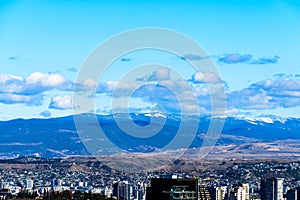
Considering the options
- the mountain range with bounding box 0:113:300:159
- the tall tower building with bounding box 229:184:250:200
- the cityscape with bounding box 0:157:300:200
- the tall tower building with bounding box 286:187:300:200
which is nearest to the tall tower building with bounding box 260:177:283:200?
the cityscape with bounding box 0:157:300:200

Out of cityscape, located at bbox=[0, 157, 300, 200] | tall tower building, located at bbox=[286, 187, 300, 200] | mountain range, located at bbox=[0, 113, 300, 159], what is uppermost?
mountain range, located at bbox=[0, 113, 300, 159]

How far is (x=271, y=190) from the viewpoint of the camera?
2977 inches

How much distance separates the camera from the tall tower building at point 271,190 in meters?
73.0

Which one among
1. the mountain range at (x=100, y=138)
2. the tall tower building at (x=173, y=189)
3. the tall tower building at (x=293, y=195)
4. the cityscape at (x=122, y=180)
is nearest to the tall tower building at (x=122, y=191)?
the cityscape at (x=122, y=180)

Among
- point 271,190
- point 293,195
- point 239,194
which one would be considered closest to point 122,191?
point 239,194

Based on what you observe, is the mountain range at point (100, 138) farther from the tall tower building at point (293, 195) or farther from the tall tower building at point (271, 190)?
the tall tower building at point (293, 195)

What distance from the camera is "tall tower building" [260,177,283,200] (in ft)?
240

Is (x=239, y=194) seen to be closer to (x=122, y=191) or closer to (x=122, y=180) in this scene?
(x=122, y=191)

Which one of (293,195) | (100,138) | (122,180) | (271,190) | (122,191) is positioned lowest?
(293,195)

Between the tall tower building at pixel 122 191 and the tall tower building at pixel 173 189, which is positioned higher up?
the tall tower building at pixel 122 191

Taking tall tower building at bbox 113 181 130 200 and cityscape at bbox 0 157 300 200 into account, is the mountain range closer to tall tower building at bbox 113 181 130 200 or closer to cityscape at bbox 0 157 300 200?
cityscape at bbox 0 157 300 200

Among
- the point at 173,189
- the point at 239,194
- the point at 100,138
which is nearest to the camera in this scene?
the point at 173,189

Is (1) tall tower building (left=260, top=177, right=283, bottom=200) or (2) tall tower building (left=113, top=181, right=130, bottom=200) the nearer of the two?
(2) tall tower building (left=113, top=181, right=130, bottom=200)

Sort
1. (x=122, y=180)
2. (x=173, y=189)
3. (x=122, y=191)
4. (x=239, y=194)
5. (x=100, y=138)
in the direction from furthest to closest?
1. (x=100, y=138)
2. (x=122, y=180)
3. (x=122, y=191)
4. (x=239, y=194)
5. (x=173, y=189)
